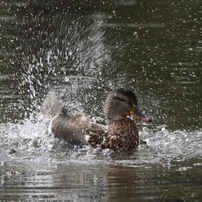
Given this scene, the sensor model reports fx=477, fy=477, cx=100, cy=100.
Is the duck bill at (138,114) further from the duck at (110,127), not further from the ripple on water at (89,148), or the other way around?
the ripple on water at (89,148)

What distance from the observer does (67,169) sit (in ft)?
15.4

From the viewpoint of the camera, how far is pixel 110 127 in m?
6.01

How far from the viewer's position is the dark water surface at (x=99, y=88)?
13.5ft

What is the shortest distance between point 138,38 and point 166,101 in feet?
8.77

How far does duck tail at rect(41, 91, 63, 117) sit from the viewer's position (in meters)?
6.52

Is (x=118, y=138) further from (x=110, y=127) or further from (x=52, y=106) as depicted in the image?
(x=52, y=106)

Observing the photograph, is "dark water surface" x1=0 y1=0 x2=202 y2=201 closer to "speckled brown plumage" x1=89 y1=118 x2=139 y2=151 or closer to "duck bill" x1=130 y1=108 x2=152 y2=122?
"speckled brown plumage" x1=89 y1=118 x2=139 y2=151

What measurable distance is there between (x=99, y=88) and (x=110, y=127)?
79.4 inches

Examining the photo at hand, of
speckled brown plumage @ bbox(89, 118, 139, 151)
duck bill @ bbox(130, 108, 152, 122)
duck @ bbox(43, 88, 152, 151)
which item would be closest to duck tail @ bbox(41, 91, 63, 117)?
duck @ bbox(43, 88, 152, 151)

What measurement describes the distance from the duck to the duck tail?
0.09 m

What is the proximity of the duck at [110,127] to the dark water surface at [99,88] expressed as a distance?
0.47ft

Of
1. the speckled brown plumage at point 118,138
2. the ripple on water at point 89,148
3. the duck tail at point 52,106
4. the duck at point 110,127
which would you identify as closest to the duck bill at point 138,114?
the duck at point 110,127

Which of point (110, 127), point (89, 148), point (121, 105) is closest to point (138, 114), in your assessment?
point (121, 105)

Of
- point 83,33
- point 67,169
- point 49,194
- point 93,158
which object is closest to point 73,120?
point 93,158
